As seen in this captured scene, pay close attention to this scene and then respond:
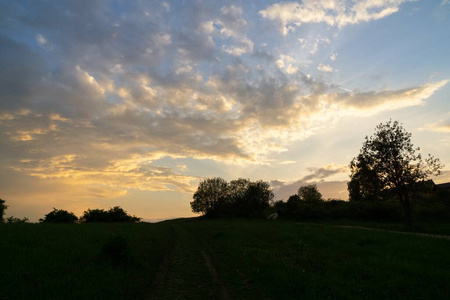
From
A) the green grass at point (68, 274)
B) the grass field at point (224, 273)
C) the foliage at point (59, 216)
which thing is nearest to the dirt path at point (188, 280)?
the grass field at point (224, 273)

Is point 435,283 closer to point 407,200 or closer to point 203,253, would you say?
point 203,253

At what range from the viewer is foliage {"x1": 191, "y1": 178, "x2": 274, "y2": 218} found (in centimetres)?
11000

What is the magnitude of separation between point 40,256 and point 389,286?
1824 cm

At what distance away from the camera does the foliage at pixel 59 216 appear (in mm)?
70375

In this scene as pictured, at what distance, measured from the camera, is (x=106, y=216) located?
85750 mm

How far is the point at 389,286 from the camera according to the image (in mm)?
Result: 11836

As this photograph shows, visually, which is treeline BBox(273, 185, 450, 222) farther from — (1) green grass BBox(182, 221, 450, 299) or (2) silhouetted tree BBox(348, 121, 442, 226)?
(1) green grass BBox(182, 221, 450, 299)

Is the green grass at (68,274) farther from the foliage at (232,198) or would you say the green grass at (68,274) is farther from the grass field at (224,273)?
the foliage at (232,198)

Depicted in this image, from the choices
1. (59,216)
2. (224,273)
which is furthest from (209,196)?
(224,273)

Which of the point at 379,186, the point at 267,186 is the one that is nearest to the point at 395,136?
the point at 379,186

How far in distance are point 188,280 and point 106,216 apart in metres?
82.0

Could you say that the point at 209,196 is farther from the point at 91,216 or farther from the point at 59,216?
the point at 59,216

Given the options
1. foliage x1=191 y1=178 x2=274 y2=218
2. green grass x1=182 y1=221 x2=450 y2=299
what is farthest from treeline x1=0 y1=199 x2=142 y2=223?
green grass x1=182 y1=221 x2=450 y2=299

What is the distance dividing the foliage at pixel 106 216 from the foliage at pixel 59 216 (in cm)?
986
